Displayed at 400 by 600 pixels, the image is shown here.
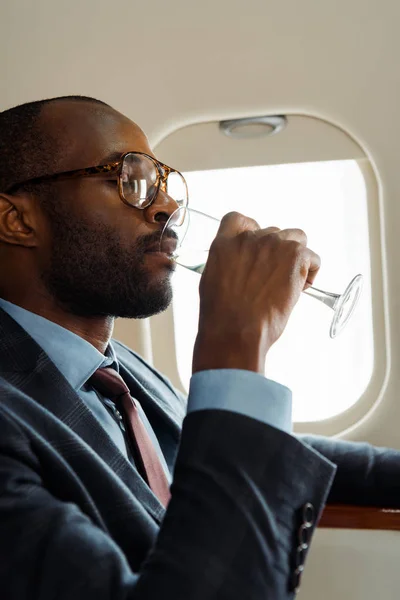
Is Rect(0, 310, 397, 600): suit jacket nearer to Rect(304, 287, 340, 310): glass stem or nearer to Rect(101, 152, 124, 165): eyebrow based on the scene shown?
Rect(304, 287, 340, 310): glass stem

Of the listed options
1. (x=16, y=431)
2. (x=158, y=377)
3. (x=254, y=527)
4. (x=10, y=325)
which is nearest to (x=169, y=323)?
(x=158, y=377)

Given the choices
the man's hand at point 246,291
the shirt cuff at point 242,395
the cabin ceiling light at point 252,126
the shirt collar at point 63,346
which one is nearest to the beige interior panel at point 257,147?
the cabin ceiling light at point 252,126

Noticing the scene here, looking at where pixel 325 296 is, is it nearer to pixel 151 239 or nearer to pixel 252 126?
pixel 151 239

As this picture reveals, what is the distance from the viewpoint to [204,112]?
1883mm

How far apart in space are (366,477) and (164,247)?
563 millimetres

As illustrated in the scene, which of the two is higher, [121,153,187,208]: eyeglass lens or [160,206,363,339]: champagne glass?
[121,153,187,208]: eyeglass lens

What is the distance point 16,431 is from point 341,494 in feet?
2.46

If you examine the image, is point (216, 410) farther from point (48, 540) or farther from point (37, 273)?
point (37, 273)

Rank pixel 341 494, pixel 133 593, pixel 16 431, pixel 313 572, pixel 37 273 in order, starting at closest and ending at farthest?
pixel 133 593 < pixel 16 431 < pixel 37 273 < pixel 341 494 < pixel 313 572

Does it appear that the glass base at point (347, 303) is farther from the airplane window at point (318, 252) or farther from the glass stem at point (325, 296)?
the airplane window at point (318, 252)

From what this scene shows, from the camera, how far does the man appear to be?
75 cm

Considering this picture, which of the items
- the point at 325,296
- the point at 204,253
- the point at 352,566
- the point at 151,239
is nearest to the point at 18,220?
the point at 151,239


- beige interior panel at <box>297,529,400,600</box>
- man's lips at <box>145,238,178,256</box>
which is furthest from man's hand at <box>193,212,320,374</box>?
beige interior panel at <box>297,529,400,600</box>

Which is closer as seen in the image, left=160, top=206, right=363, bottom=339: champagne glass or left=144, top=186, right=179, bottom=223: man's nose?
left=160, top=206, right=363, bottom=339: champagne glass
